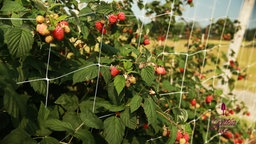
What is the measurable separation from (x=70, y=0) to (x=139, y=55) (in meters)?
0.43

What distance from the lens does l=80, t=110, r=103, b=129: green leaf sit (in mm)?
1373

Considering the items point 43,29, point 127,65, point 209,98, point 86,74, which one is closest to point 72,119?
point 86,74

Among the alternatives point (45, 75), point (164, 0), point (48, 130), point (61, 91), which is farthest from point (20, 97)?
point (164, 0)

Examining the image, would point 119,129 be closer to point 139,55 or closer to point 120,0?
point 139,55

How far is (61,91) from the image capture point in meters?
1.72

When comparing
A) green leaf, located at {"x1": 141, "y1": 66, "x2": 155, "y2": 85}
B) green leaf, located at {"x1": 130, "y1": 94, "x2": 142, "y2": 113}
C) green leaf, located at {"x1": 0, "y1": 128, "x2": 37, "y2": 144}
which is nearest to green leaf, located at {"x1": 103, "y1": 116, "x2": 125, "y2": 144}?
green leaf, located at {"x1": 130, "y1": 94, "x2": 142, "y2": 113}

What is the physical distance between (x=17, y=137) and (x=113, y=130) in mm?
A: 437

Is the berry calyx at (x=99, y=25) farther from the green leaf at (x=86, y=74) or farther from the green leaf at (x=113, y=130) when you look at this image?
the green leaf at (x=113, y=130)

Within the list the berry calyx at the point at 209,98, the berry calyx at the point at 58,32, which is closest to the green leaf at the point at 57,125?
the berry calyx at the point at 58,32

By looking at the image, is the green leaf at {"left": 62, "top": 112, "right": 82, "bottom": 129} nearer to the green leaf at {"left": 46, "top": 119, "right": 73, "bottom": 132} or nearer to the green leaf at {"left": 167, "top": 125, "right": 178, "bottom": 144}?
the green leaf at {"left": 46, "top": 119, "right": 73, "bottom": 132}

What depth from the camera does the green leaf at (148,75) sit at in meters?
1.42

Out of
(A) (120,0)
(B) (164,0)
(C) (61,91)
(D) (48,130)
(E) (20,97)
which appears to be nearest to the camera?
(E) (20,97)

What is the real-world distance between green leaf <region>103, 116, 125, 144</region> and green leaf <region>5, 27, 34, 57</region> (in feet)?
1.60

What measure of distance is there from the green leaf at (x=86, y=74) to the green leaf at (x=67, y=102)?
157 millimetres
